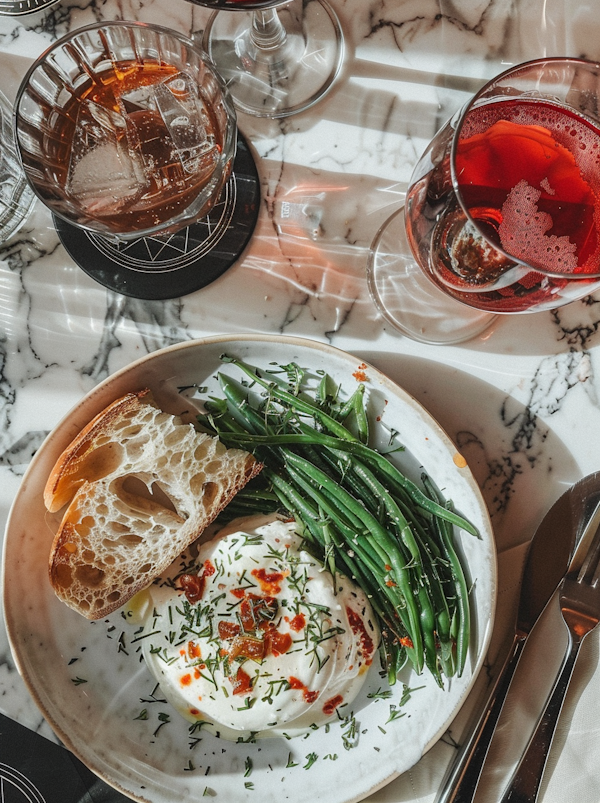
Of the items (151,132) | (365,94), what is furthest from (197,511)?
(365,94)

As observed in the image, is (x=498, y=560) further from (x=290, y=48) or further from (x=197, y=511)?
(x=290, y=48)

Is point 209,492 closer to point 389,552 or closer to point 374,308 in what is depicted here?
point 389,552

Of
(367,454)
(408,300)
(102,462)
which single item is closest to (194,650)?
(102,462)

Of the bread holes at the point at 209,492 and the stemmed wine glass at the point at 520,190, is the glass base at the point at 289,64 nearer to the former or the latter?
the stemmed wine glass at the point at 520,190

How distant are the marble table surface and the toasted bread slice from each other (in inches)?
8.7

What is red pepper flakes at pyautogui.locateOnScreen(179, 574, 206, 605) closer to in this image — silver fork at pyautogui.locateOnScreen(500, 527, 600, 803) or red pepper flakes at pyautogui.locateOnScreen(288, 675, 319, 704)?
red pepper flakes at pyautogui.locateOnScreen(288, 675, 319, 704)

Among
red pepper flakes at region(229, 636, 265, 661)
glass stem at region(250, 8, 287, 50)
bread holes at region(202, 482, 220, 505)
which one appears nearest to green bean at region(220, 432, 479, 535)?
bread holes at region(202, 482, 220, 505)

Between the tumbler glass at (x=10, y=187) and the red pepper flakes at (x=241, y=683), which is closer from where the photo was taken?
the red pepper flakes at (x=241, y=683)

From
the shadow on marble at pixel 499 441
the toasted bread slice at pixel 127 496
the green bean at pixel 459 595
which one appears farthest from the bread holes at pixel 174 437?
the green bean at pixel 459 595

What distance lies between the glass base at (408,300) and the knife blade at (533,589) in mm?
479

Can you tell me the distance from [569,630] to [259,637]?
756mm

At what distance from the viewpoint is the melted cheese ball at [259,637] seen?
5.13 ft

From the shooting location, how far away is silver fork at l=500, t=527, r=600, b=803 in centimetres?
162

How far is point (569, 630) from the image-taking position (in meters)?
1.64
